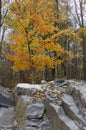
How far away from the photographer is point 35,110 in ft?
28.1

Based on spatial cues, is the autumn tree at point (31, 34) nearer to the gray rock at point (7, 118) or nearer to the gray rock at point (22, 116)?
the gray rock at point (7, 118)

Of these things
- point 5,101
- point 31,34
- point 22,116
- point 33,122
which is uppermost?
point 31,34

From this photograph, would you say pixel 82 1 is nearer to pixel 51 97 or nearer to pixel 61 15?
pixel 61 15

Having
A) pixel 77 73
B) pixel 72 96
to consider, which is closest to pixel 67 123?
pixel 72 96

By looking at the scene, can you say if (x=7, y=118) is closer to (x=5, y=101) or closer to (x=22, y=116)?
(x=22, y=116)

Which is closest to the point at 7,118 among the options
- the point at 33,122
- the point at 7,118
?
the point at 7,118

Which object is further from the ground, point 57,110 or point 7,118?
point 57,110

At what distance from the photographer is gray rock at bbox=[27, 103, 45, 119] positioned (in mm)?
8328

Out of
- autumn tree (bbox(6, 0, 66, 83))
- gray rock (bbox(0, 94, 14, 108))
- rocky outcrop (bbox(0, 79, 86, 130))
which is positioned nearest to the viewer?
rocky outcrop (bbox(0, 79, 86, 130))

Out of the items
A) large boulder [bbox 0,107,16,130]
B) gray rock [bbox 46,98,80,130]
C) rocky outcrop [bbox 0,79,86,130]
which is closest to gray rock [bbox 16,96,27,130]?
rocky outcrop [bbox 0,79,86,130]

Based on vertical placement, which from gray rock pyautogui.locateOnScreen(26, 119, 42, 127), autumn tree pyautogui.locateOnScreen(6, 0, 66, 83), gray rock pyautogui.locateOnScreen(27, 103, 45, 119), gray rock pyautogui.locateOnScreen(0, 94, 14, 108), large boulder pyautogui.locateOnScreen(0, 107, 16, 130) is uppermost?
autumn tree pyautogui.locateOnScreen(6, 0, 66, 83)

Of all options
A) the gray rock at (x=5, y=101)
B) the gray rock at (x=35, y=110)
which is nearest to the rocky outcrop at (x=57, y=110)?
the gray rock at (x=35, y=110)

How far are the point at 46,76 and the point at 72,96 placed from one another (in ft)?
62.3

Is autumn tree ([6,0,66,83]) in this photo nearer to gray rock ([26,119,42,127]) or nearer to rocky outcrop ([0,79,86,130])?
rocky outcrop ([0,79,86,130])
